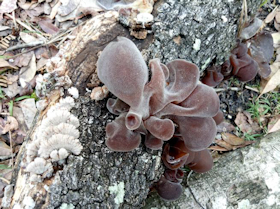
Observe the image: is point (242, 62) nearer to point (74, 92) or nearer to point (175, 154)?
point (175, 154)

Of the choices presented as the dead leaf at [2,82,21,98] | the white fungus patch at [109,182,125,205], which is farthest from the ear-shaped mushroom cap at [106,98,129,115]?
the dead leaf at [2,82,21,98]

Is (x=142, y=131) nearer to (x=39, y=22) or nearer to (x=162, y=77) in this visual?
(x=162, y=77)

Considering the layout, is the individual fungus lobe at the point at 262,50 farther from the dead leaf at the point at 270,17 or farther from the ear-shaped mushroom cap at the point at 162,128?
the ear-shaped mushroom cap at the point at 162,128

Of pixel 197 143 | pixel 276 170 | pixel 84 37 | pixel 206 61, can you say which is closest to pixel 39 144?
pixel 84 37

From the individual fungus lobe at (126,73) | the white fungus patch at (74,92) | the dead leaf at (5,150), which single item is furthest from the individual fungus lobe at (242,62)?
the dead leaf at (5,150)

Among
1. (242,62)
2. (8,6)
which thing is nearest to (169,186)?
(242,62)

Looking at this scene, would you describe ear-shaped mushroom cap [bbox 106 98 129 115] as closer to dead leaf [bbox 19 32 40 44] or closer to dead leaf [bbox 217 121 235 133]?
dead leaf [bbox 217 121 235 133]
